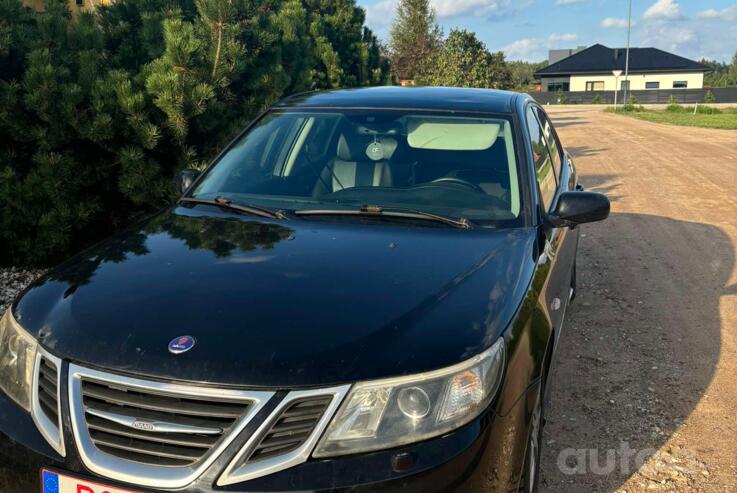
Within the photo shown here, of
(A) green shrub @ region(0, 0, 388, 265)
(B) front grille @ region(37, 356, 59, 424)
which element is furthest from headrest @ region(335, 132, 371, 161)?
(A) green shrub @ region(0, 0, 388, 265)

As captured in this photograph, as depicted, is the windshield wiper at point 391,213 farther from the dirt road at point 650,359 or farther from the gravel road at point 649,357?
the dirt road at point 650,359

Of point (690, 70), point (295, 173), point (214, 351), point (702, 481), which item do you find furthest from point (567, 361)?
point (690, 70)

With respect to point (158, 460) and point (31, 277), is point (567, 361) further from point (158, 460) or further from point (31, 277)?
point (31, 277)

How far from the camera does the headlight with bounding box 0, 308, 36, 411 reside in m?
2.08

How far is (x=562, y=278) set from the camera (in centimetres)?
344

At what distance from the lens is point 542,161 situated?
3.68m

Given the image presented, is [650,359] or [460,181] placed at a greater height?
[460,181]

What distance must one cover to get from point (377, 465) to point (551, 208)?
80.2 inches

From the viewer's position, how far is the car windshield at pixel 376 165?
314 centimetres

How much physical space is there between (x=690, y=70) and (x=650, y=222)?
65007 mm

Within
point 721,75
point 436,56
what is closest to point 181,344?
point 436,56

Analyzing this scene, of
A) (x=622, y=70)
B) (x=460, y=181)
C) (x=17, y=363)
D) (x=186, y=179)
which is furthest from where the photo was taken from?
(x=622, y=70)

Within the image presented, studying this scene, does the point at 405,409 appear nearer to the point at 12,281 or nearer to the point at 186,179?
the point at 186,179

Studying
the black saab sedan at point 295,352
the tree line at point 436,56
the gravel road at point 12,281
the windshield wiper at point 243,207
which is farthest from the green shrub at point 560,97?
the windshield wiper at point 243,207
